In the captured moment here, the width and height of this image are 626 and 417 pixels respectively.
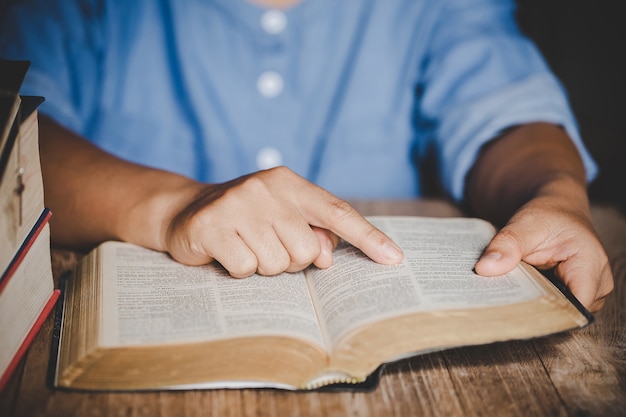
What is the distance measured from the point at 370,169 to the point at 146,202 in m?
0.56

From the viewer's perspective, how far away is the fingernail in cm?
56

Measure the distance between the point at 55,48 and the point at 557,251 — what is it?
826 mm

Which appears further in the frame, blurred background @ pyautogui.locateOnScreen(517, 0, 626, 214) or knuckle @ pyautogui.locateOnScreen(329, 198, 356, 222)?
blurred background @ pyautogui.locateOnScreen(517, 0, 626, 214)

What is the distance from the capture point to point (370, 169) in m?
1.11

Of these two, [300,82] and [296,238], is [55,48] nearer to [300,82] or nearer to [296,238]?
[300,82]

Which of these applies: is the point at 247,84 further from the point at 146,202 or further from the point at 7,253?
the point at 7,253

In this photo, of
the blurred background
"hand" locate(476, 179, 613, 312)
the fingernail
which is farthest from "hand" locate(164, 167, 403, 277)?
the blurred background

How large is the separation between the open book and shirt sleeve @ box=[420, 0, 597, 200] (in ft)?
1.32

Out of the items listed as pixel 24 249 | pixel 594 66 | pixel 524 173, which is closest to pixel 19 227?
pixel 24 249

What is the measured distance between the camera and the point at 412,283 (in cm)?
54

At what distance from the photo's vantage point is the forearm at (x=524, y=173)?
72cm

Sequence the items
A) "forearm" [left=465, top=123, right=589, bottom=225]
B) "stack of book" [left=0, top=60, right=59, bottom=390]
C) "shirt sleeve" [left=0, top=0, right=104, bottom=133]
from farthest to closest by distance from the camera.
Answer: "shirt sleeve" [left=0, top=0, right=104, bottom=133]
"forearm" [left=465, top=123, right=589, bottom=225]
"stack of book" [left=0, top=60, right=59, bottom=390]

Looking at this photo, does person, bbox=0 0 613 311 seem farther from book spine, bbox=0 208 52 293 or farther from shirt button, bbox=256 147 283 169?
book spine, bbox=0 208 52 293

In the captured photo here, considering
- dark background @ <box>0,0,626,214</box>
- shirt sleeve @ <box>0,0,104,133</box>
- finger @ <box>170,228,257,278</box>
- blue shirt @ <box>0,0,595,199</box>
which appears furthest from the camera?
dark background @ <box>0,0,626,214</box>
